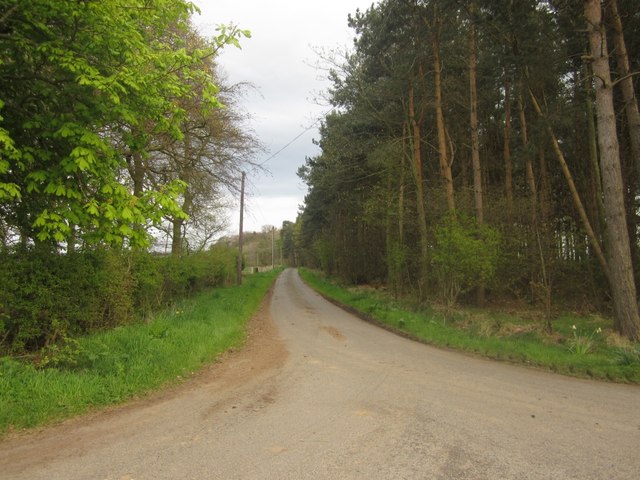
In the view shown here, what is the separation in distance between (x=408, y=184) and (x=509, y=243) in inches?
233

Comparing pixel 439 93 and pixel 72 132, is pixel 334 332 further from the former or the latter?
pixel 439 93

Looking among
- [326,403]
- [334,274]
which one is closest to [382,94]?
[326,403]

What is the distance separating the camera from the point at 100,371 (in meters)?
6.51

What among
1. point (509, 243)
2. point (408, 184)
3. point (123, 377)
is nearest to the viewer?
point (123, 377)

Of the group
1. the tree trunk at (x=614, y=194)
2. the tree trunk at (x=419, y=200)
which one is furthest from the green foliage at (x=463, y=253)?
the tree trunk at (x=614, y=194)

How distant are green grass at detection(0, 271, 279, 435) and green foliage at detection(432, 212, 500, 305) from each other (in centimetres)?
806

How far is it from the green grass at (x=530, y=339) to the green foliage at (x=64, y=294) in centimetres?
803

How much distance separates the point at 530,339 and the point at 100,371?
31.4ft

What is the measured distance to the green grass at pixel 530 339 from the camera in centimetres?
791

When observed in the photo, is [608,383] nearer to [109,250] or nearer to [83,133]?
[83,133]

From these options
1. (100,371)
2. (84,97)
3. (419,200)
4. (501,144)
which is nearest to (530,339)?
(419,200)

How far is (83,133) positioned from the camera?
575 cm

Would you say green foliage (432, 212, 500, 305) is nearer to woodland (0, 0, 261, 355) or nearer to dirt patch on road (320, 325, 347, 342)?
dirt patch on road (320, 325, 347, 342)

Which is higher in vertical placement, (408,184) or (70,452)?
(408,184)
